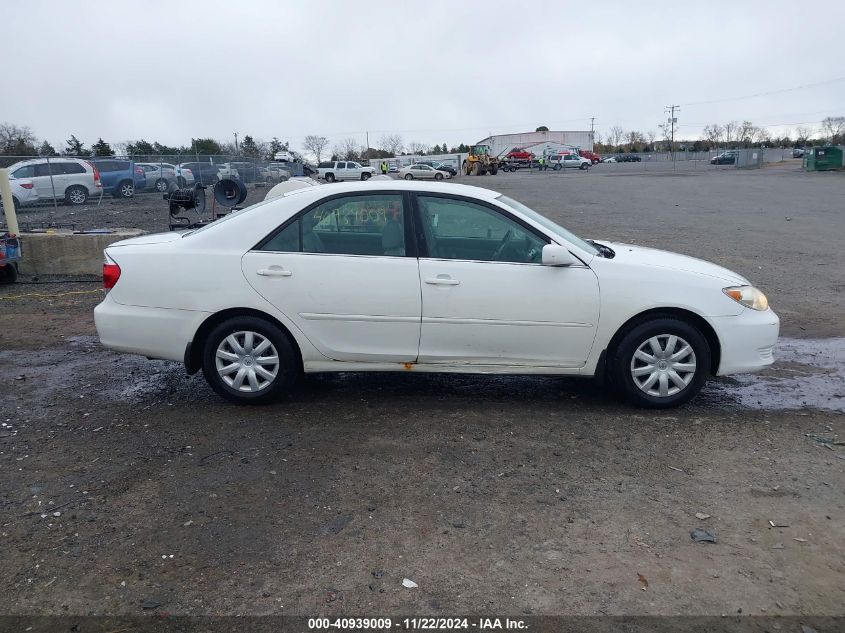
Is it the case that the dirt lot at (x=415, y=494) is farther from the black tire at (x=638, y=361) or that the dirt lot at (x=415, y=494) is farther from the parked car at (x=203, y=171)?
the parked car at (x=203, y=171)

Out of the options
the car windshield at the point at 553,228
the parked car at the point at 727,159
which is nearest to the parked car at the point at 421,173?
the parked car at the point at 727,159

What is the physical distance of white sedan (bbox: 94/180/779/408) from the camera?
5129 millimetres

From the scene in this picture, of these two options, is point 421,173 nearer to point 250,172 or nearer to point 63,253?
point 250,172

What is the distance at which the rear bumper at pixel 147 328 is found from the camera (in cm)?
525

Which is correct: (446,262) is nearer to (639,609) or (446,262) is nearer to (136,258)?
(136,258)

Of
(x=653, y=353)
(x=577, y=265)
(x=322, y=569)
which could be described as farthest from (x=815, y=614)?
(x=577, y=265)

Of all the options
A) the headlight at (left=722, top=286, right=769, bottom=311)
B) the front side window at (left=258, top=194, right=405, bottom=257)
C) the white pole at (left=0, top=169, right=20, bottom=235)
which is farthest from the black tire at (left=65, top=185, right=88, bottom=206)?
the headlight at (left=722, top=286, right=769, bottom=311)

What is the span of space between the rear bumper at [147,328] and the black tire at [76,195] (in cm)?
1840

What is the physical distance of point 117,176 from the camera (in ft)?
83.3

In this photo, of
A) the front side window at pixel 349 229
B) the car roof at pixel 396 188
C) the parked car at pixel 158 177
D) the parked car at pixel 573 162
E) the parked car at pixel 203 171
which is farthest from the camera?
the parked car at pixel 573 162

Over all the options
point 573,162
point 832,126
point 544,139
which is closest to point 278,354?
point 573,162

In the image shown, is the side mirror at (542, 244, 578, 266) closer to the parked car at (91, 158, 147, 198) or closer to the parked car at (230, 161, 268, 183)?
the parked car at (91, 158, 147, 198)

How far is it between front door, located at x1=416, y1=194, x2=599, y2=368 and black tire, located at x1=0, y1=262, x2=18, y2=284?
747 cm

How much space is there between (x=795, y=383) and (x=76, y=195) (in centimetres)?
2147
